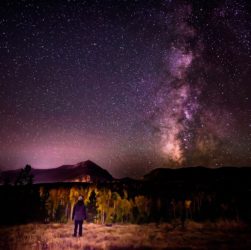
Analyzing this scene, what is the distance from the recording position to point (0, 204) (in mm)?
22891

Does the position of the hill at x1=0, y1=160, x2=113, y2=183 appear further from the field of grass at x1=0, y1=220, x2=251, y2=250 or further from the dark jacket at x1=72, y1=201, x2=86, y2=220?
the dark jacket at x1=72, y1=201, x2=86, y2=220

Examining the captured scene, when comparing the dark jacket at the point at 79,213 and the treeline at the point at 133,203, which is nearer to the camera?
the dark jacket at the point at 79,213

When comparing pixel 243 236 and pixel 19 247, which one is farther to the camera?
pixel 243 236

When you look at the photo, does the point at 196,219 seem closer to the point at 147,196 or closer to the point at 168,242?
the point at 147,196

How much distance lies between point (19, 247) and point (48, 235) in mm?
3555

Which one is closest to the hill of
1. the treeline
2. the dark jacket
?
the treeline

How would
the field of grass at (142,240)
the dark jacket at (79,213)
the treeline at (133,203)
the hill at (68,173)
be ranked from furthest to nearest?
the hill at (68,173) < the treeline at (133,203) < the dark jacket at (79,213) < the field of grass at (142,240)

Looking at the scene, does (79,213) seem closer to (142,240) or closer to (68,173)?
(142,240)

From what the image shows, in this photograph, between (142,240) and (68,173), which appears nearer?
(142,240)

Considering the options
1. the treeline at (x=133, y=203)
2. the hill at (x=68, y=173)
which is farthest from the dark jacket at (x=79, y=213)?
Result: the hill at (x=68, y=173)

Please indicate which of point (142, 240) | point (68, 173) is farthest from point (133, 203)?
point (68, 173)

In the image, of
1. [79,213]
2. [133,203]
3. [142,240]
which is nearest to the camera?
[142,240]

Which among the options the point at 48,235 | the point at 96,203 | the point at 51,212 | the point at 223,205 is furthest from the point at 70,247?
the point at 223,205

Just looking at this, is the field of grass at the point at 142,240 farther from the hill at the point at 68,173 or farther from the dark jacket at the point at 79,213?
the hill at the point at 68,173
